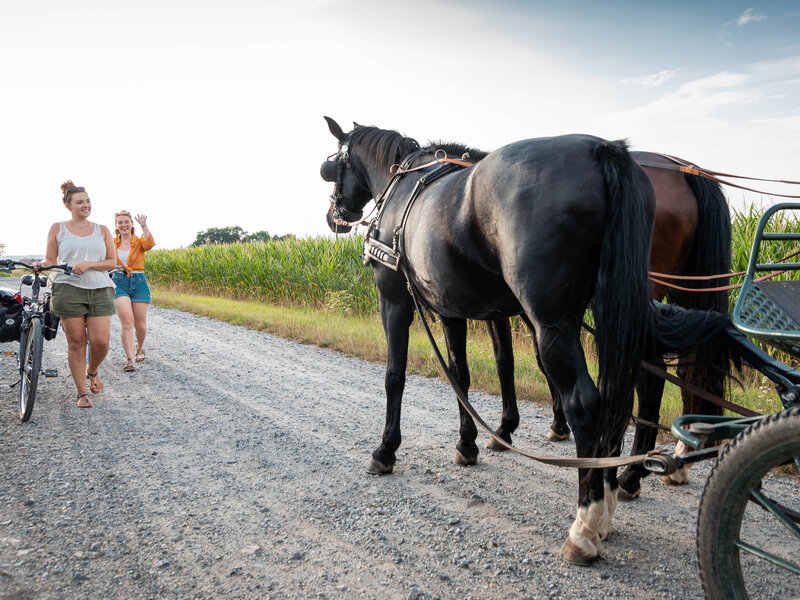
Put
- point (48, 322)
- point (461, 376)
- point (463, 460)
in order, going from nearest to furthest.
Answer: point (463, 460) < point (461, 376) < point (48, 322)

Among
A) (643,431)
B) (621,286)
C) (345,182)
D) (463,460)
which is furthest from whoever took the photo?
(345,182)

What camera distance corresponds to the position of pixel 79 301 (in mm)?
5309

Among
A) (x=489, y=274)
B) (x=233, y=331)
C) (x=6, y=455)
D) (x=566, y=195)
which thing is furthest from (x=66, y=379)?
(x=566, y=195)

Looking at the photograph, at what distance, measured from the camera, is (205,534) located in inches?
111

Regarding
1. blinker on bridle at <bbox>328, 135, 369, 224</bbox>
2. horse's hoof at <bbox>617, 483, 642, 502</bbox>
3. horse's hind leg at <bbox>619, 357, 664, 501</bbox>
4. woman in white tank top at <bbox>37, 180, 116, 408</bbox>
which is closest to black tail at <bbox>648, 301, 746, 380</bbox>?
horse's hind leg at <bbox>619, 357, 664, 501</bbox>

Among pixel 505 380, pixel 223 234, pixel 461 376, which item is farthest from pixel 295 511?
pixel 223 234

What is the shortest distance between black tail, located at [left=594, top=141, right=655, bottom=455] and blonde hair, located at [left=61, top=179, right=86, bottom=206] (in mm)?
4860

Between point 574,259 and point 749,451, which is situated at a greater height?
point 574,259

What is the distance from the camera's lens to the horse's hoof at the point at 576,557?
8.09 feet

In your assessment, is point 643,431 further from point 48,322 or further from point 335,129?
point 48,322

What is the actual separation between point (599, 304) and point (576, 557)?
1.14 metres

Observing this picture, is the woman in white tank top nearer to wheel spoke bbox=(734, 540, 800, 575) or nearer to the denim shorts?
the denim shorts

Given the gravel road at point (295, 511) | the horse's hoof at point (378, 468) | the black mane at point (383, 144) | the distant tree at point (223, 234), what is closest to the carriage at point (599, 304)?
the gravel road at point (295, 511)

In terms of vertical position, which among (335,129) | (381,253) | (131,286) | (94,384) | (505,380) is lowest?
(94,384)
